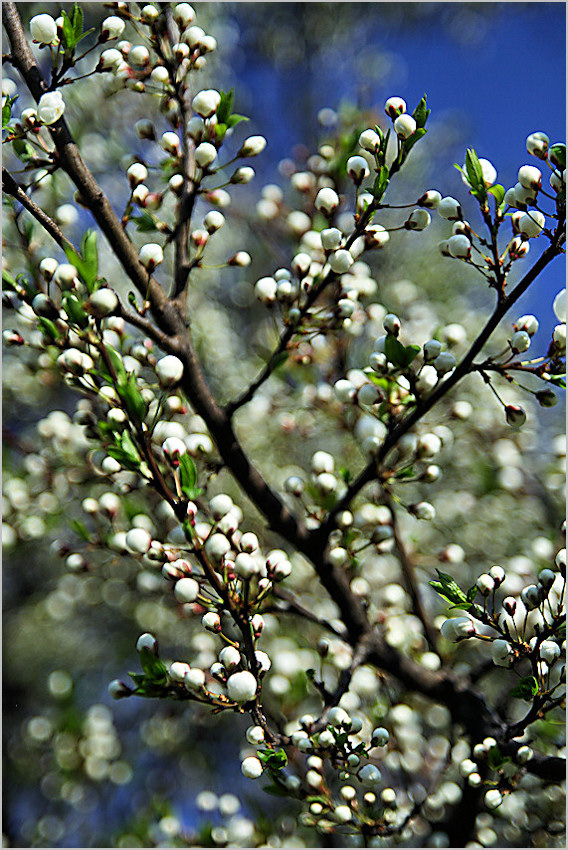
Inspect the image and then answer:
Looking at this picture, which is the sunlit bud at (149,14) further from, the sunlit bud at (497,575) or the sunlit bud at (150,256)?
the sunlit bud at (497,575)

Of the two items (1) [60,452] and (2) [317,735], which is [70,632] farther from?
(2) [317,735]

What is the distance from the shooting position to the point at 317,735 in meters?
0.67

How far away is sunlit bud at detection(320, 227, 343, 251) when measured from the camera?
0.67m

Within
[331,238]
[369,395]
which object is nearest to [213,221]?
[331,238]

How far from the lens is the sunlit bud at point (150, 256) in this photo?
0.67m

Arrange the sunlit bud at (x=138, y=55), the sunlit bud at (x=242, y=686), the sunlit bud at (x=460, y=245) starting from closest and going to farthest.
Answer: the sunlit bud at (x=242, y=686)
the sunlit bud at (x=460, y=245)
the sunlit bud at (x=138, y=55)

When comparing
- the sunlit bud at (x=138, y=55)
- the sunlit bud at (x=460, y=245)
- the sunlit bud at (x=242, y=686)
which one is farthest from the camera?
the sunlit bud at (x=138, y=55)

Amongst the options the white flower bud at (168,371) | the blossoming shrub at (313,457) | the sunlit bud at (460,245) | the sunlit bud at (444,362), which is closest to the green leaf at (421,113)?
the blossoming shrub at (313,457)

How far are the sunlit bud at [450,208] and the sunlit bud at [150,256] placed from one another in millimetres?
285

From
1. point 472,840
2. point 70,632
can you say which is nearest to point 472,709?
point 472,840

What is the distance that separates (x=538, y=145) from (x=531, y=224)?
0.07 metres

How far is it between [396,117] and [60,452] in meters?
0.75

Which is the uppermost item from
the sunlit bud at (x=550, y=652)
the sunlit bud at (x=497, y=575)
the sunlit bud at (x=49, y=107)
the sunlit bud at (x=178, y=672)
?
the sunlit bud at (x=49, y=107)

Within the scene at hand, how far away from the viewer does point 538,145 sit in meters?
0.58
